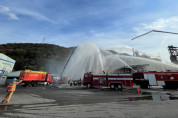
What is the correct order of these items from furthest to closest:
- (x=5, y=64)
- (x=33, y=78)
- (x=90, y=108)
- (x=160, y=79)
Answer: (x=5, y=64) → (x=33, y=78) → (x=160, y=79) → (x=90, y=108)

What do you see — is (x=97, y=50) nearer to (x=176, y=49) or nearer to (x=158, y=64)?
(x=158, y=64)

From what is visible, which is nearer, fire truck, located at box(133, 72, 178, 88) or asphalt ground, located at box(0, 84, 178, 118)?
asphalt ground, located at box(0, 84, 178, 118)

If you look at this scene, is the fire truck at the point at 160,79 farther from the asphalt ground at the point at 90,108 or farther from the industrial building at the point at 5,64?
the industrial building at the point at 5,64

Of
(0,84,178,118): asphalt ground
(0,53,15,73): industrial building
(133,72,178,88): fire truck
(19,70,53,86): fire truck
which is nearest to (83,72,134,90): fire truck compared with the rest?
(133,72,178,88): fire truck

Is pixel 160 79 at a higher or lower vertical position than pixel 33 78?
higher

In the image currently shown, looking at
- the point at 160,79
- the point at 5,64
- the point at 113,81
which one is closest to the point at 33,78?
the point at 113,81

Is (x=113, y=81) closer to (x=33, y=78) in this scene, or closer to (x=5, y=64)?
(x=33, y=78)

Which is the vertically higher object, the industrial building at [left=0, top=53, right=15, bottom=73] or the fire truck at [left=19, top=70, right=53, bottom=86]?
the industrial building at [left=0, top=53, right=15, bottom=73]

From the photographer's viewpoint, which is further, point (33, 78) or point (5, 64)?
point (5, 64)

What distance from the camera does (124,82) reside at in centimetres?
1589

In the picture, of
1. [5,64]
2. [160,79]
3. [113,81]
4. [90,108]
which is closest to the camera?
[90,108]

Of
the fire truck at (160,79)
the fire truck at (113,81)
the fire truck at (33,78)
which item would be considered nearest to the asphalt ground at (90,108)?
the fire truck at (113,81)

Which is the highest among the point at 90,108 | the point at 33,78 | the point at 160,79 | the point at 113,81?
the point at 160,79

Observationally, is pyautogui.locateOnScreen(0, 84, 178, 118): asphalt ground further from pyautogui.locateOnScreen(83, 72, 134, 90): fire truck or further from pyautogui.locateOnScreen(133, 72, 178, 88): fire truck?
pyautogui.locateOnScreen(133, 72, 178, 88): fire truck
